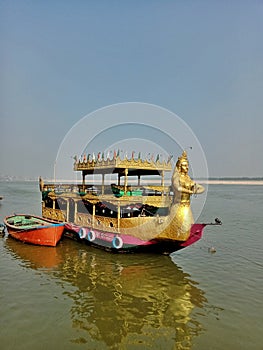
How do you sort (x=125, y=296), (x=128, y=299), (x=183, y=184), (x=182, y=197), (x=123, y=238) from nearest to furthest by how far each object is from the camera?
(x=128, y=299)
(x=125, y=296)
(x=183, y=184)
(x=182, y=197)
(x=123, y=238)

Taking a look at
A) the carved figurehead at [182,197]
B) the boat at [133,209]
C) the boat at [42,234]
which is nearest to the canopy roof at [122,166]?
the boat at [133,209]

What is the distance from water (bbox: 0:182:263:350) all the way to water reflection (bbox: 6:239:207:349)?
0.03m

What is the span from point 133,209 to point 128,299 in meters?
6.78

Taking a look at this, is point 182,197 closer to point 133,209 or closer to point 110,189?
point 133,209

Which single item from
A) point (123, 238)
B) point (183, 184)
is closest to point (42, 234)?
point (123, 238)

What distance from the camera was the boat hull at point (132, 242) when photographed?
1337cm

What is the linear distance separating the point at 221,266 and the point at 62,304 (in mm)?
8276

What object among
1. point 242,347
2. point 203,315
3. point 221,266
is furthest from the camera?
point 221,266

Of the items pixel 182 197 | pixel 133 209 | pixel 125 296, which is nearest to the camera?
pixel 125 296

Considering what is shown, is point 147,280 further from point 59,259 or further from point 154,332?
point 59,259

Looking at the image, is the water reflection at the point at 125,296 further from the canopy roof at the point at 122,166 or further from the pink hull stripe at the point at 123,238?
the canopy roof at the point at 122,166

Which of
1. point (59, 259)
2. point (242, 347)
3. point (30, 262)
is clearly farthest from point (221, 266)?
point (30, 262)

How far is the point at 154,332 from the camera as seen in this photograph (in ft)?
25.8

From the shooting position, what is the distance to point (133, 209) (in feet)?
53.1
